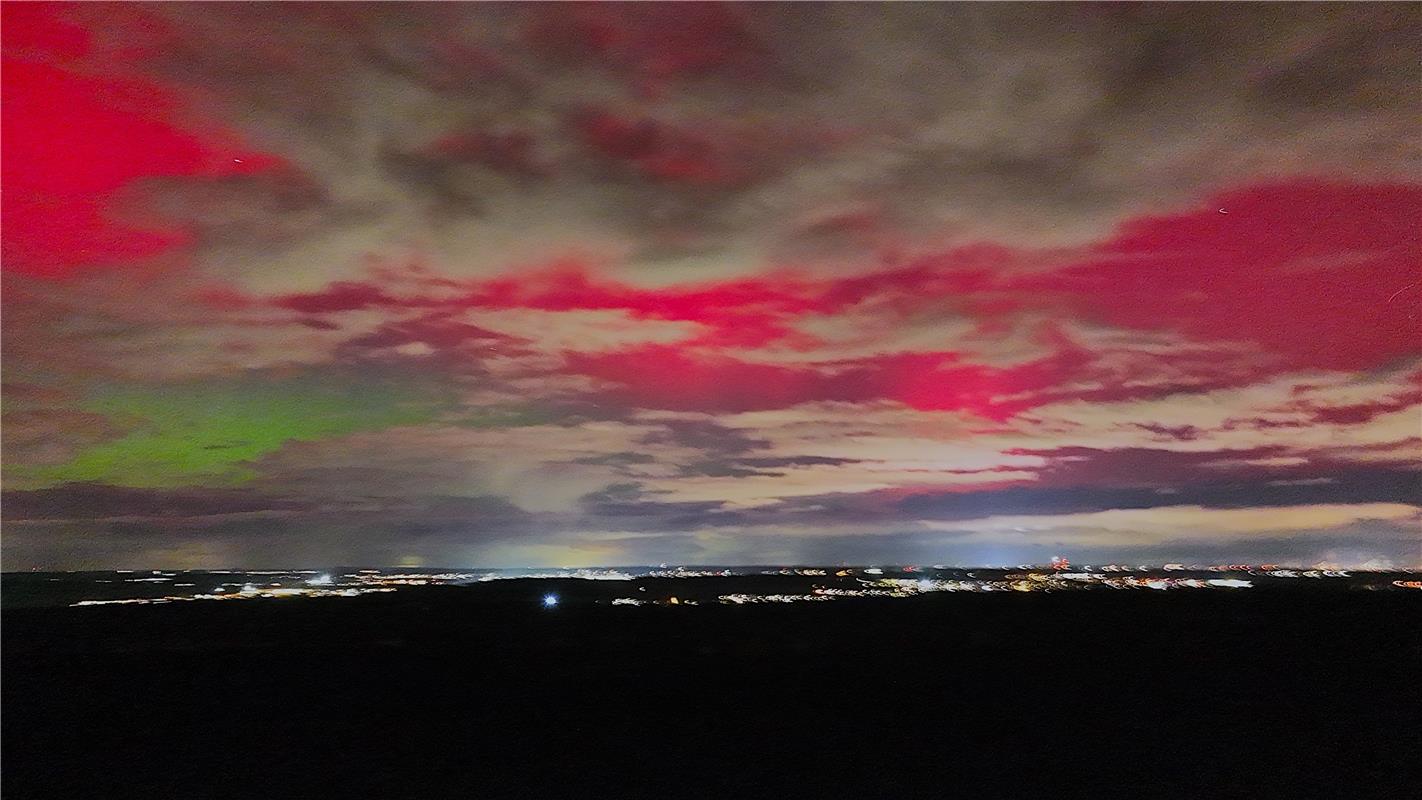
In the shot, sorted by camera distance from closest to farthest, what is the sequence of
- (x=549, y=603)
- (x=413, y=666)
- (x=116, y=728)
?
(x=116, y=728) → (x=413, y=666) → (x=549, y=603)

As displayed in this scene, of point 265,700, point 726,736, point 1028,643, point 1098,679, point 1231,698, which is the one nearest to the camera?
point 726,736

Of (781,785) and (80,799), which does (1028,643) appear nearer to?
(781,785)

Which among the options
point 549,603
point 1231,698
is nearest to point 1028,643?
point 1231,698

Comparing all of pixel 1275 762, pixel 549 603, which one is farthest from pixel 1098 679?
pixel 549 603

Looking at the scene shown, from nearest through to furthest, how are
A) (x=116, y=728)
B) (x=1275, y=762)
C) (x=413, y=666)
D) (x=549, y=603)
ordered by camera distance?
(x=1275, y=762), (x=116, y=728), (x=413, y=666), (x=549, y=603)

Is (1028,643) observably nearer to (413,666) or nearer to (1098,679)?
(1098,679)

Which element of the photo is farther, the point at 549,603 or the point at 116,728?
the point at 549,603
